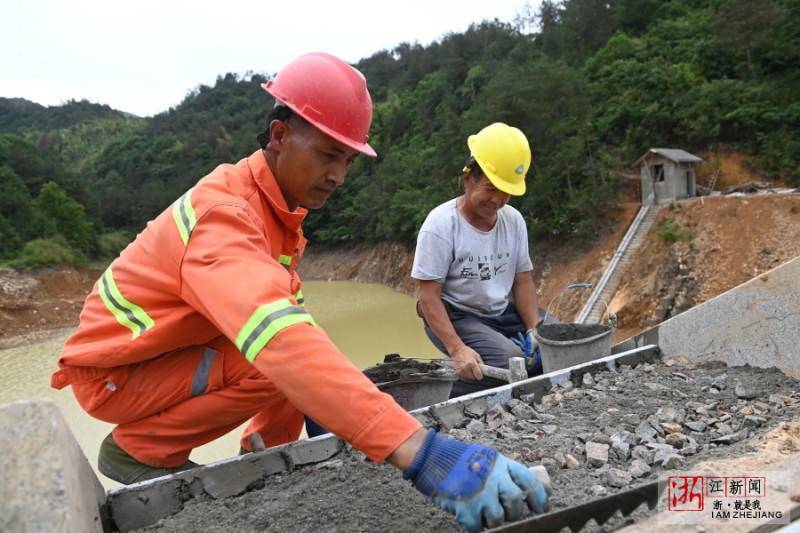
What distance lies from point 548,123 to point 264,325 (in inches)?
806

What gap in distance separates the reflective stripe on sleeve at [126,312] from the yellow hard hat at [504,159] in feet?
7.72

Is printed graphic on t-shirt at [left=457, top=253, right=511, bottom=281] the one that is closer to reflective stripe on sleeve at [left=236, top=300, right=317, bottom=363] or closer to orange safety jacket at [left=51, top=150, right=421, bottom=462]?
orange safety jacket at [left=51, top=150, right=421, bottom=462]

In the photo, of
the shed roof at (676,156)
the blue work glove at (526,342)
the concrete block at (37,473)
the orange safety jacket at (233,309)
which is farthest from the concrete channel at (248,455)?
the shed roof at (676,156)

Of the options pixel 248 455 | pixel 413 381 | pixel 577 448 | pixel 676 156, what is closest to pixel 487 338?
pixel 413 381

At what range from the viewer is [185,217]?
164 cm

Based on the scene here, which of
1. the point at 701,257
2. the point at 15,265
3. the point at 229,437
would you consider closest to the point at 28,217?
the point at 15,265

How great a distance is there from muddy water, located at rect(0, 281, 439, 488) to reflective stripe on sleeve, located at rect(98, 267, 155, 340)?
25.9 ft

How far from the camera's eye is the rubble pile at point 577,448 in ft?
5.79

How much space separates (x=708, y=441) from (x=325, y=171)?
1.71m

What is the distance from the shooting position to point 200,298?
1.49m

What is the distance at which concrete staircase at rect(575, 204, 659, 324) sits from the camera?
14906 millimetres

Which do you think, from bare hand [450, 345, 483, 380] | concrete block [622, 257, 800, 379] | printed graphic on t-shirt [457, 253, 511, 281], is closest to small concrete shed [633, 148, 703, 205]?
printed graphic on t-shirt [457, 253, 511, 281]

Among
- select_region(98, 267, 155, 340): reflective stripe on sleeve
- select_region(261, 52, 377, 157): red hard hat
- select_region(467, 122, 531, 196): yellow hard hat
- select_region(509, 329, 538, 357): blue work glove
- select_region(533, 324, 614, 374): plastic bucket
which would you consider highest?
select_region(261, 52, 377, 157): red hard hat

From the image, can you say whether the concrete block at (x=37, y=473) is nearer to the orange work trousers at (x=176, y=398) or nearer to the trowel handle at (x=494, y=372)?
the orange work trousers at (x=176, y=398)
